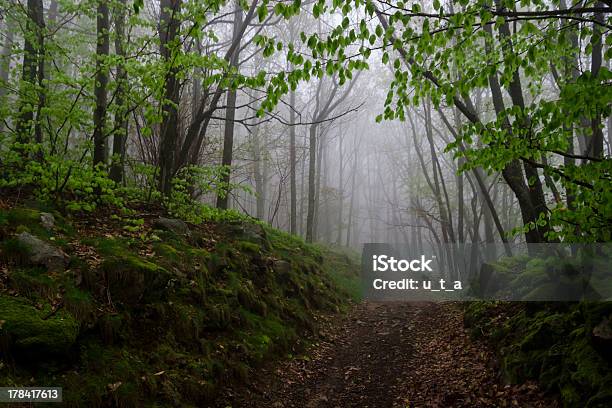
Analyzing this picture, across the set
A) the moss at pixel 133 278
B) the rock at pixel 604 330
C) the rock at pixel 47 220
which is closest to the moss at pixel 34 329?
the moss at pixel 133 278

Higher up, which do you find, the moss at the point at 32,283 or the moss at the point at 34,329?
the moss at the point at 32,283

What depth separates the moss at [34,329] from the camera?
148 inches

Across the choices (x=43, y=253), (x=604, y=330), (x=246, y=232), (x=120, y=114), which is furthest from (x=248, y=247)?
(x=604, y=330)

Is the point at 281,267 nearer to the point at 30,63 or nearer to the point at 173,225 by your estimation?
the point at 173,225

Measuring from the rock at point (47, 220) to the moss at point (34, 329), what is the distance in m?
1.81

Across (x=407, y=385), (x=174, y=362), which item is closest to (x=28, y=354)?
(x=174, y=362)

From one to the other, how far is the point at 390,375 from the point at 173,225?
4922mm

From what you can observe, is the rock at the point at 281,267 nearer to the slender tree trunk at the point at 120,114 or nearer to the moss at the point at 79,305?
the slender tree trunk at the point at 120,114

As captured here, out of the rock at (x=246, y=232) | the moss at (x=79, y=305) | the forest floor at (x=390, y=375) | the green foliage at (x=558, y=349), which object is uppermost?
the rock at (x=246, y=232)

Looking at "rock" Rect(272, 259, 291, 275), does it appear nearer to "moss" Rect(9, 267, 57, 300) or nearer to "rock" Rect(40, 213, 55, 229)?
"rock" Rect(40, 213, 55, 229)

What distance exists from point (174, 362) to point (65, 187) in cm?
384

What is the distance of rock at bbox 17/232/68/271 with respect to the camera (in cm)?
472

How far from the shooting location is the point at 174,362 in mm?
4898

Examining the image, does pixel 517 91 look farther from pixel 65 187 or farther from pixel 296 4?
pixel 65 187
